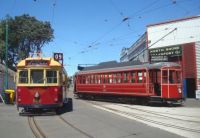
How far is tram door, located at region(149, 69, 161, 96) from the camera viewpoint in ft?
92.7

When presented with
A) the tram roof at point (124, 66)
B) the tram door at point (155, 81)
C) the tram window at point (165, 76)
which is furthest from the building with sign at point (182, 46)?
the tram window at point (165, 76)

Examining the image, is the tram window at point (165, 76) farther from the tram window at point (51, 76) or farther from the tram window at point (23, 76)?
the tram window at point (23, 76)

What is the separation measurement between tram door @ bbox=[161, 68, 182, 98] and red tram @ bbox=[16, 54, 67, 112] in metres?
9.39

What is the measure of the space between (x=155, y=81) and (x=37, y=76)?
10.8 m

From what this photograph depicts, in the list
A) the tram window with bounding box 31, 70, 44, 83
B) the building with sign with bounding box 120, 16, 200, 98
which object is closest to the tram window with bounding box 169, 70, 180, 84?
the tram window with bounding box 31, 70, 44, 83

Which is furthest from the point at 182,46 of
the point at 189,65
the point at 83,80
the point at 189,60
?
the point at 83,80

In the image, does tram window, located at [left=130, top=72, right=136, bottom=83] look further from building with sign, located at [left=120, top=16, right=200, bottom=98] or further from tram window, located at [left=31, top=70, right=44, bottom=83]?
building with sign, located at [left=120, top=16, right=200, bottom=98]

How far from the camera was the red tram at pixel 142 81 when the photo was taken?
91.2 feet

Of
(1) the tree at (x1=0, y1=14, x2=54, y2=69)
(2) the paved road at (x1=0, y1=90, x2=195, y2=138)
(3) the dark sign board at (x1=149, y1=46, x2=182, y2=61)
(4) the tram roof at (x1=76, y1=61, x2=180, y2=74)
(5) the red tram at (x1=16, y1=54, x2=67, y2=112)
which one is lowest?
(2) the paved road at (x1=0, y1=90, x2=195, y2=138)

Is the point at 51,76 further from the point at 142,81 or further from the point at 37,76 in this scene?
the point at 142,81

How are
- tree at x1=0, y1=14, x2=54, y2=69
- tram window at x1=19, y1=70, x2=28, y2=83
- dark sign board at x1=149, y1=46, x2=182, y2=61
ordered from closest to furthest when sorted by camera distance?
1. tram window at x1=19, y1=70, x2=28, y2=83
2. dark sign board at x1=149, y1=46, x2=182, y2=61
3. tree at x1=0, y1=14, x2=54, y2=69

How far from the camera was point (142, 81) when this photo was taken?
28844 mm

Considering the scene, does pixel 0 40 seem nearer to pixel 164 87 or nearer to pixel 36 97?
pixel 164 87

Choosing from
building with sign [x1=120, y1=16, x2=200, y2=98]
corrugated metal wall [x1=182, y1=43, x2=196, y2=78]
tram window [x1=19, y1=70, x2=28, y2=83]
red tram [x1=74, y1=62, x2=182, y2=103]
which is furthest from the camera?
corrugated metal wall [x1=182, y1=43, x2=196, y2=78]
